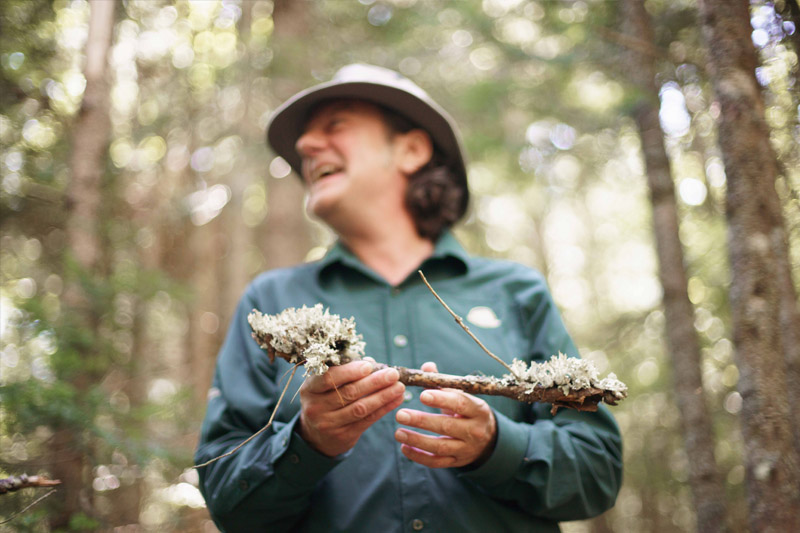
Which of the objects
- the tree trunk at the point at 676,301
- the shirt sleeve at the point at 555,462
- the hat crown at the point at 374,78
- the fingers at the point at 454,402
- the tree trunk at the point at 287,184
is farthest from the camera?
the tree trunk at the point at 287,184

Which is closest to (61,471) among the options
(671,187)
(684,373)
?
(684,373)

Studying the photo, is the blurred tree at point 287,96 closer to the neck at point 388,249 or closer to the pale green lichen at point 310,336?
the neck at point 388,249

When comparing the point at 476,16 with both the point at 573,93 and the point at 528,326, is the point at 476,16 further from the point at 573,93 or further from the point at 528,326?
the point at 528,326

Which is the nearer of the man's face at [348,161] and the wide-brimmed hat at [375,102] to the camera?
the man's face at [348,161]

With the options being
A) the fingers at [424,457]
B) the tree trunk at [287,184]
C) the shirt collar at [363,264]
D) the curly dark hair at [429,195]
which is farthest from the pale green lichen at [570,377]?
the tree trunk at [287,184]

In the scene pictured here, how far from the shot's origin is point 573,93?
261 inches

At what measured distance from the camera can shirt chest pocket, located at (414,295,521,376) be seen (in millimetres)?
2393

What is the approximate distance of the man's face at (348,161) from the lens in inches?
108

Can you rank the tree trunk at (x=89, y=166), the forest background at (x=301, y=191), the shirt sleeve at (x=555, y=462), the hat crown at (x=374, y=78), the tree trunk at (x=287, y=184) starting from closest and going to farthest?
the shirt sleeve at (x=555, y=462), the forest background at (x=301, y=191), the hat crown at (x=374, y=78), the tree trunk at (x=89, y=166), the tree trunk at (x=287, y=184)

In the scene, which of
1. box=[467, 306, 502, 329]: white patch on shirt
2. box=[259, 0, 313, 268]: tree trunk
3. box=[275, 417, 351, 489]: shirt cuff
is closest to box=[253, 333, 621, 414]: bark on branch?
box=[275, 417, 351, 489]: shirt cuff

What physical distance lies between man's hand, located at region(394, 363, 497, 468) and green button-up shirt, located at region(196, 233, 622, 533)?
8 cm

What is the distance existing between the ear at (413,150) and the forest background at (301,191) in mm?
1371

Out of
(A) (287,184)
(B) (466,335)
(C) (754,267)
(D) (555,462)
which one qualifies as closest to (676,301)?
(C) (754,267)

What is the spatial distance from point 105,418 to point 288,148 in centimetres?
246
